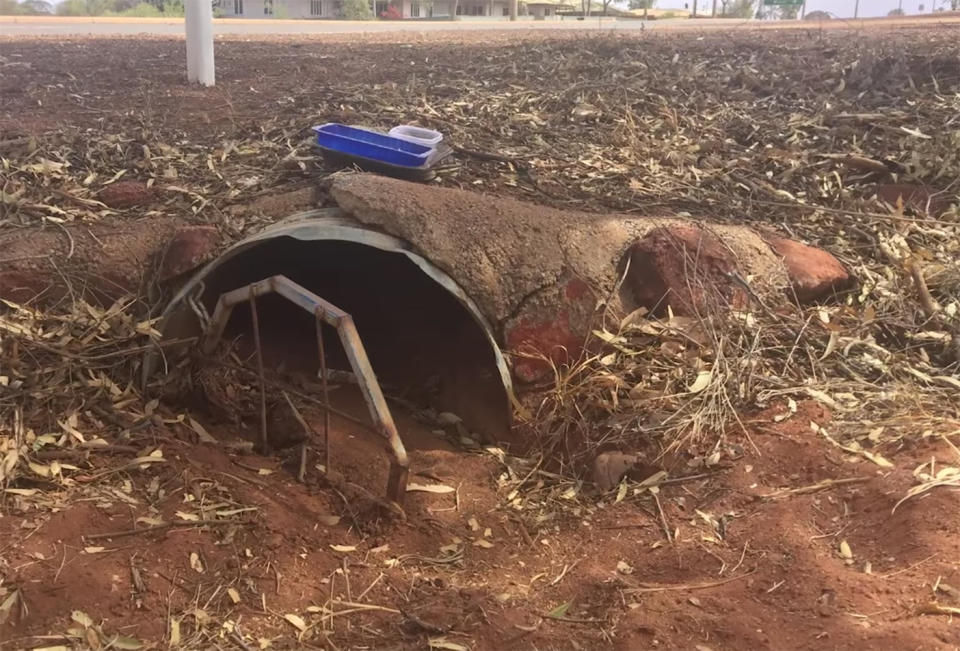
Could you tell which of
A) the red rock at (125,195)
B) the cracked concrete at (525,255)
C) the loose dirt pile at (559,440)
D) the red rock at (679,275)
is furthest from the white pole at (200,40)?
the red rock at (679,275)

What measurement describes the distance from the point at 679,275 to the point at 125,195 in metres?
3.14

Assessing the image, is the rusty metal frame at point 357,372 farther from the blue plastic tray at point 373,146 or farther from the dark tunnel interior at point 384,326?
the blue plastic tray at point 373,146

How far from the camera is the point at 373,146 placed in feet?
16.3

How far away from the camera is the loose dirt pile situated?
8.96 ft

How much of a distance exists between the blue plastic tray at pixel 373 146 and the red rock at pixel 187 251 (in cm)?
107

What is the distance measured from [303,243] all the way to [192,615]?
9.10 ft

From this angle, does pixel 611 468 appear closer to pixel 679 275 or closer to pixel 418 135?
pixel 679 275

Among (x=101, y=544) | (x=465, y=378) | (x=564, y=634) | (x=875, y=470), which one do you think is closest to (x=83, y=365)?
(x=101, y=544)

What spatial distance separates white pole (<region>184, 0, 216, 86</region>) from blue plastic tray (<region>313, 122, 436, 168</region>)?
8.14 feet

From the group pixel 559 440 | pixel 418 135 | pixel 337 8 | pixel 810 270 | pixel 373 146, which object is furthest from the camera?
pixel 337 8

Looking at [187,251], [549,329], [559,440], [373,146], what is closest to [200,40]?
[373,146]

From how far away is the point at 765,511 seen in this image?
3137 millimetres

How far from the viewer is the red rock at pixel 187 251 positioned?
4238 millimetres

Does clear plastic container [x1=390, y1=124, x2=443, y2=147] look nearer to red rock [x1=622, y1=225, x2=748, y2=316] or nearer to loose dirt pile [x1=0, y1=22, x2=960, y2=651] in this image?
loose dirt pile [x1=0, y1=22, x2=960, y2=651]
